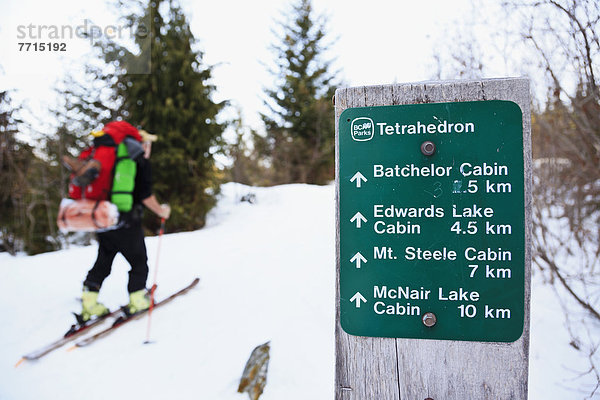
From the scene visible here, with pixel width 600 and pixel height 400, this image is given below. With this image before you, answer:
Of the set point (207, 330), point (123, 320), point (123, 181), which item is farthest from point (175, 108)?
point (207, 330)

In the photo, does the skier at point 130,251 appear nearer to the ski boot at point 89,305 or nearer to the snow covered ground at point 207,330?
the ski boot at point 89,305

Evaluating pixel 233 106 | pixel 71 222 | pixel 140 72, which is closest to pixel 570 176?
pixel 71 222

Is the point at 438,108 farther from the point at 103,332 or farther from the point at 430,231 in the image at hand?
the point at 103,332

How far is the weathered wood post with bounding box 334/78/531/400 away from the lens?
118 cm

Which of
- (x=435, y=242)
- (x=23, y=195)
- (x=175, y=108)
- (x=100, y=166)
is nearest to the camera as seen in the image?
(x=435, y=242)

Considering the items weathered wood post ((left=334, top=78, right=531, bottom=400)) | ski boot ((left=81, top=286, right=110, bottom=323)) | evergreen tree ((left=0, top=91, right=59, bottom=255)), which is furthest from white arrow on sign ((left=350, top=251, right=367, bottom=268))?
evergreen tree ((left=0, top=91, right=59, bottom=255))

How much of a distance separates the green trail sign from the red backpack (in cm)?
273

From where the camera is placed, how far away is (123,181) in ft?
10.8

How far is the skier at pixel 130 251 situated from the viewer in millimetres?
3436

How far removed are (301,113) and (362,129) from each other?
1504 centimetres

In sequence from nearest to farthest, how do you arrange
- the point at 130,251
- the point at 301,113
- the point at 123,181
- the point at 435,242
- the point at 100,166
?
the point at 435,242, the point at 100,166, the point at 123,181, the point at 130,251, the point at 301,113

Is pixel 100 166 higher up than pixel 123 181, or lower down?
higher up

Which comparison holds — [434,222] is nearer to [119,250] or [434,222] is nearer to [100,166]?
[100,166]

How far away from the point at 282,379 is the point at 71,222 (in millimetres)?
2122
